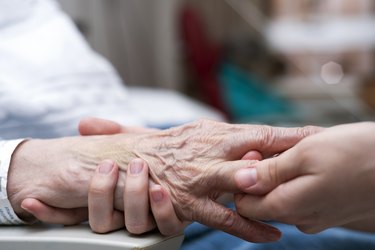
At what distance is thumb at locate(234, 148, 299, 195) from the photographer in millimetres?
602

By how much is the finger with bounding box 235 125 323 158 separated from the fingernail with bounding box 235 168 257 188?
0.06 meters

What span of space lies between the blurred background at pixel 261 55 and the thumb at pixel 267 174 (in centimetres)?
276

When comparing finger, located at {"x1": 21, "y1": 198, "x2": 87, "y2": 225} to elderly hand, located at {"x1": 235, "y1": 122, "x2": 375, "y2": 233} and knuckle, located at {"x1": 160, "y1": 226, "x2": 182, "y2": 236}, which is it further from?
elderly hand, located at {"x1": 235, "y1": 122, "x2": 375, "y2": 233}

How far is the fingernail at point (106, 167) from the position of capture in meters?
0.69

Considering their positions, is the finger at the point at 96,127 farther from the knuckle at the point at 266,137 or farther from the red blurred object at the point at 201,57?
the red blurred object at the point at 201,57

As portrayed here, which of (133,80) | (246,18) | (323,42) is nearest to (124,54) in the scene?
(133,80)

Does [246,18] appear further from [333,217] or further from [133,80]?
[333,217]

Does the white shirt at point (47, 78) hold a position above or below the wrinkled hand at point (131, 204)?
above

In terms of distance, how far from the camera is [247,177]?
634 millimetres

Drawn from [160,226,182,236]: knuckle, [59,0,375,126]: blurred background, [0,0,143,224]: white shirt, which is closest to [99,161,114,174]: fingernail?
[160,226,182,236]: knuckle

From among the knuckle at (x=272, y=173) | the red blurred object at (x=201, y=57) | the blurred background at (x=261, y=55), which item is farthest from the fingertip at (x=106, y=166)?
the red blurred object at (x=201, y=57)

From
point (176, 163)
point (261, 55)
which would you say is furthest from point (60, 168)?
point (261, 55)

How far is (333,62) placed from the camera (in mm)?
3988

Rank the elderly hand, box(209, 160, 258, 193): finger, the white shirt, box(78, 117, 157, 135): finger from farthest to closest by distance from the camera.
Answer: the white shirt
box(78, 117, 157, 135): finger
box(209, 160, 258, 193): finger
the elderly hand
